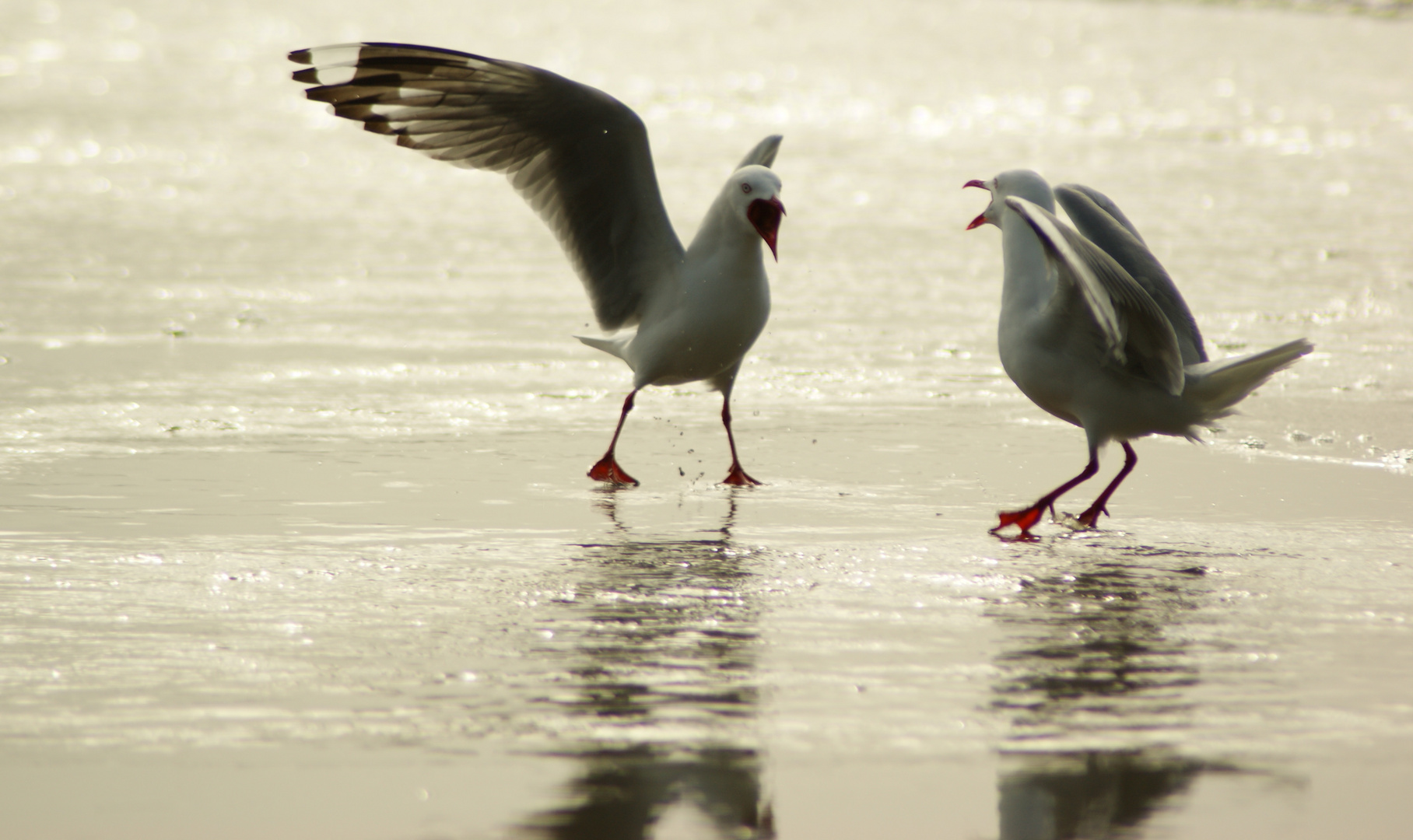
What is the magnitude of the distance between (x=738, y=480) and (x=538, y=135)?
4.99 feet

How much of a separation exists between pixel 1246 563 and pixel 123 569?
10.1ft

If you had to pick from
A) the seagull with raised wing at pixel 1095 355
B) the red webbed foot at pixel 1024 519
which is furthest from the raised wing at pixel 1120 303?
the red webbed foot at pixel 1024 519

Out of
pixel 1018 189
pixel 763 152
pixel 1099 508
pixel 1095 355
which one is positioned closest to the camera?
pixel 1095 355

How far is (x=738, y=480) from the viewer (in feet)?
18.5

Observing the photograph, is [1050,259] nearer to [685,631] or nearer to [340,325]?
[685,631]

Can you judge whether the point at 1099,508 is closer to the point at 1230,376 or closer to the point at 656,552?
the point at 1230,376

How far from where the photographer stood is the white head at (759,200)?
554 cm

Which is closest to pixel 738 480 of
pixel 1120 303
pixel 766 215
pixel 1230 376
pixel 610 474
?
pixel 610 474

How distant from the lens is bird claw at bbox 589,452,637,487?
5660 mm

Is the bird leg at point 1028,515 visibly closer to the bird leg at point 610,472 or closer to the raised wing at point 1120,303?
the raised wing at point 1120,303

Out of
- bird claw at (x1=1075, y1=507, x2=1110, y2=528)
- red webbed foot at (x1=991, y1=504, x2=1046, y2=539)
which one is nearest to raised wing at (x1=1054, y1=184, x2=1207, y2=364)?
bird claw at (x1=1075, y1=507, x2=1110, y2=528)

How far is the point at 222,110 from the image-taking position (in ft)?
62.0

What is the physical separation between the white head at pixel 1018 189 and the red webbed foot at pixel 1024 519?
94 cm

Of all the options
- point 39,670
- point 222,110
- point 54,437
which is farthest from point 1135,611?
point 222,110
